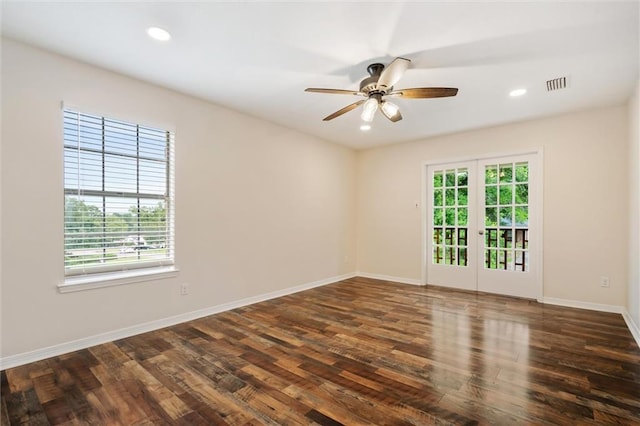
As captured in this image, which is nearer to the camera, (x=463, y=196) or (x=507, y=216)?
(x=507, y=216)

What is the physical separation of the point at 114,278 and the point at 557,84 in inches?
191

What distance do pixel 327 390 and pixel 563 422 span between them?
1385 millimetres

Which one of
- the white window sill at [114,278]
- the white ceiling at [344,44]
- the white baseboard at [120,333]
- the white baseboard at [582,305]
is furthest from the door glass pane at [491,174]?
the white window sill at [114,278]

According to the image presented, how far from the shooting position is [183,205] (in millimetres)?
3447

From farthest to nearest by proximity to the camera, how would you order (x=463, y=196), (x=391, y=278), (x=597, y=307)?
1. (x=391, y=278)
2. (x=463, y=196)
3. (x=597, y=307)

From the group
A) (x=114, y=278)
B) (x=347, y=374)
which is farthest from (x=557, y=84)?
(x=114, y=278)

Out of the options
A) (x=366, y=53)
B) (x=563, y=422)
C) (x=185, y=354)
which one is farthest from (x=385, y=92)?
(x=185, y=354)

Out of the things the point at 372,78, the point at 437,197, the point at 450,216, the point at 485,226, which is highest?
the point at 372,78

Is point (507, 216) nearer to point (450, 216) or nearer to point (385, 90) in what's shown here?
point (450, 216)

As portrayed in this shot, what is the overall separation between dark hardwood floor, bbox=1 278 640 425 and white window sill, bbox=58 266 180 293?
55cm

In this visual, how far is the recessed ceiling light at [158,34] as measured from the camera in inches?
89.6

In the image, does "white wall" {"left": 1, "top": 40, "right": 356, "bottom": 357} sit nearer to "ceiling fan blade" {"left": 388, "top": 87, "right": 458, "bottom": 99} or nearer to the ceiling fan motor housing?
the ceiling fan motor housing

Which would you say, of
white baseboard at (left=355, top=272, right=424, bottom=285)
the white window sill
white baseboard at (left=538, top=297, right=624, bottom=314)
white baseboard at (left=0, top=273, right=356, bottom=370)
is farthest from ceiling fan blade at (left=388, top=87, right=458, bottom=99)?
white baseboard at (left=355, top=272, right=424, bottom=285)

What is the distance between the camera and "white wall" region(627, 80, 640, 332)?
9.84ft
